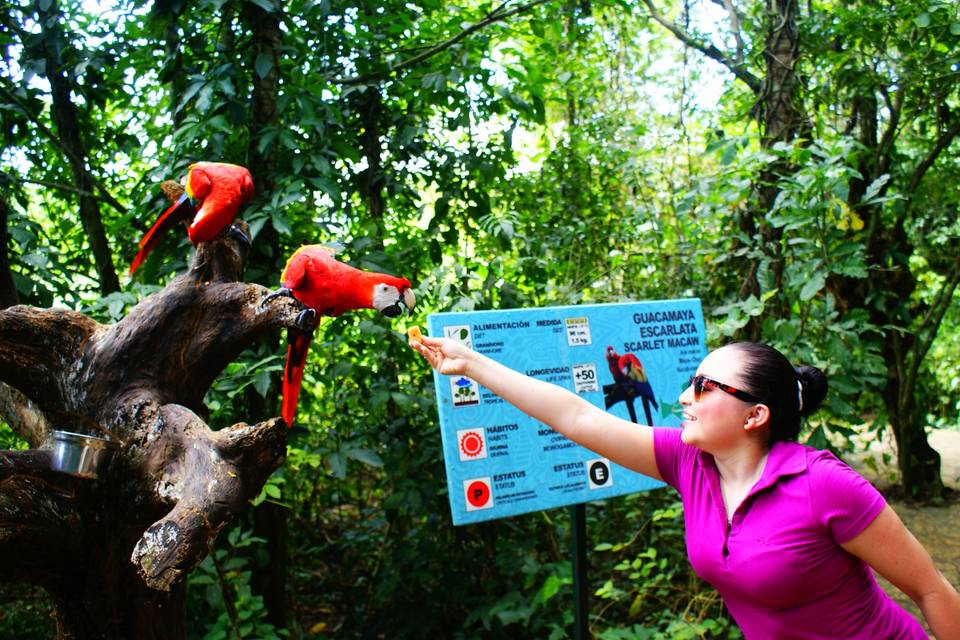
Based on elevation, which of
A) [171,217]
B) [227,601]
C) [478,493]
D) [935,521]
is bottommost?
[935,521]

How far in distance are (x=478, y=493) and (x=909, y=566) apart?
1.17 metres

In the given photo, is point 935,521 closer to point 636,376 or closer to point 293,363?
point 636,376

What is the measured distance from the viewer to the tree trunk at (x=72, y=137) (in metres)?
2.82

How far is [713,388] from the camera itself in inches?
58.9

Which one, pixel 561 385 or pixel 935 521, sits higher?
pixel 561 385

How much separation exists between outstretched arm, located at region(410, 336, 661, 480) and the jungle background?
0.84m

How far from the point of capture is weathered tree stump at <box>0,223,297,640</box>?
1.35 m

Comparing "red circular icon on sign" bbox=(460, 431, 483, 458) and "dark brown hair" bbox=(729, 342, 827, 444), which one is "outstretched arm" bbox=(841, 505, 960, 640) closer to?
"dark brown hair" bbox=(729, 342, 827, 444)

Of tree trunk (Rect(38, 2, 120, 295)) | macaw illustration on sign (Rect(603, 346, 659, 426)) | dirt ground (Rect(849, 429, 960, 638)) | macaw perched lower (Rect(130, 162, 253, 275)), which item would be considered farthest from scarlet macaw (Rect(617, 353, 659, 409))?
tree trunk (Rect(38, 2, 120, 295))

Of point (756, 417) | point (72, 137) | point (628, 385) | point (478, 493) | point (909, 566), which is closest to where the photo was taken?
point (909, 566)

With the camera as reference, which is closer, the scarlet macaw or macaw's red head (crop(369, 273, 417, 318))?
macaw's red head (crop(369, 273, 417, 318))

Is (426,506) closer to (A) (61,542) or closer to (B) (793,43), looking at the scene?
(A) (61,542)

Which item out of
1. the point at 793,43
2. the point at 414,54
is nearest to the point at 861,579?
the point at 414,54

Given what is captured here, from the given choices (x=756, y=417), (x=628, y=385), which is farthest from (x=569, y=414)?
(x=628, y=385)
